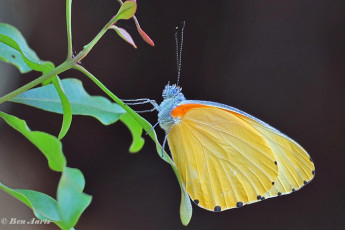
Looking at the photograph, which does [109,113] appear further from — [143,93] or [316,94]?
[316,94]

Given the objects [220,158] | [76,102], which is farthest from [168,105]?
[76,102]

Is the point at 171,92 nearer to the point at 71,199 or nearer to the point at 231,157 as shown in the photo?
the point at 231,157

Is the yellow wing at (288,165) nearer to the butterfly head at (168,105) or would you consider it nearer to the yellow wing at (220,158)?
the yellow wing at (220,158)

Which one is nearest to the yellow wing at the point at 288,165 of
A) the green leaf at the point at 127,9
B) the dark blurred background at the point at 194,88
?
the green leaf at the point at 127,9

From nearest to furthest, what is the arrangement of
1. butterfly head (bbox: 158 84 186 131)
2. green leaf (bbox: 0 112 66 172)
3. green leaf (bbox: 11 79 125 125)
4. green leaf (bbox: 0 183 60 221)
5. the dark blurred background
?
green leaf (bbox: 0 112 66 172)
green leaf (bbox: 0 183 60 221)
green leaf (bbox: 11 79 125 125)
butterfly head (bbox: 158 84 186 131)
the dark blurred background

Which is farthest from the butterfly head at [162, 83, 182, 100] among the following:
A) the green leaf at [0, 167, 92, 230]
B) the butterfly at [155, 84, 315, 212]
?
the green leaf at [0, 167, 92, 230]

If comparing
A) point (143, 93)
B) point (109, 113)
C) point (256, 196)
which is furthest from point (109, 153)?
point (109, 113)

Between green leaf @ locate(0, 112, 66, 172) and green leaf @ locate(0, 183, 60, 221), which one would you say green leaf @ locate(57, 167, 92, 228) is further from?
green leaf @ locate(0, 183, 60, 221)
